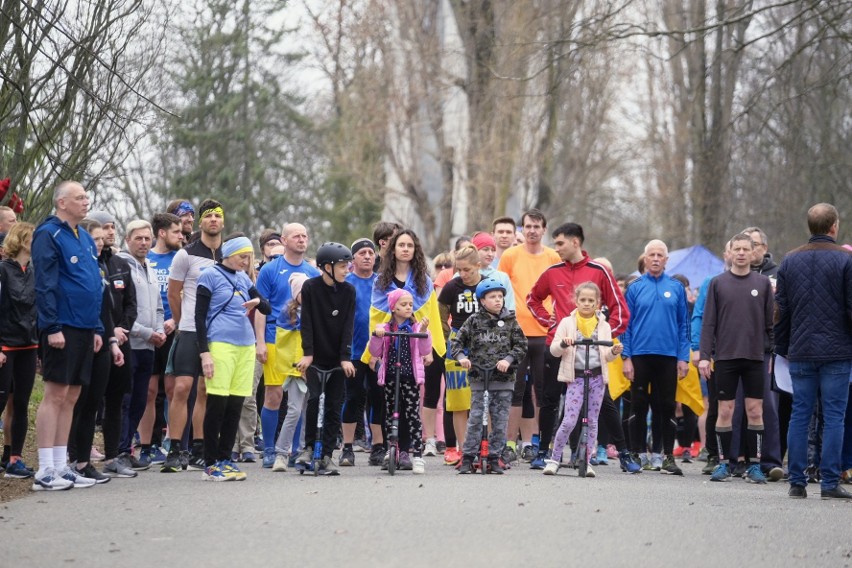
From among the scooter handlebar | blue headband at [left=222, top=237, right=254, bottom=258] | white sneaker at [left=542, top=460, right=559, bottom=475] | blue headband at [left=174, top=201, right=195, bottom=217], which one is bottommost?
white sneaker at [left=542, top=460, right=559, bottom=475]

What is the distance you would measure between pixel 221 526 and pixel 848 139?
31.3m

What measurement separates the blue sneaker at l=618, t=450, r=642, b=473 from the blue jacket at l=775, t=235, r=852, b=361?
2494mm

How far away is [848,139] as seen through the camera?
3684 cm

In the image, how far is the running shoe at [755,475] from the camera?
12703mm

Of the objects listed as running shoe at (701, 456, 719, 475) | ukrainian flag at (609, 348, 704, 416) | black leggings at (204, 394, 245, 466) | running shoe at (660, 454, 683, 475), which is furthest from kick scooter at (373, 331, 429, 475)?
ukrainian flag at (609, 348, 704, 416)

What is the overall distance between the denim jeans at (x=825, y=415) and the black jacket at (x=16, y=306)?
6.25 metres

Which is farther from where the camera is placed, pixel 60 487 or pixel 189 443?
pixel 189 443

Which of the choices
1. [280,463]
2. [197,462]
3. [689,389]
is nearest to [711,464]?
[689,389]

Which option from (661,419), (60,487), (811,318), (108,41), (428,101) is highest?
(428,101)

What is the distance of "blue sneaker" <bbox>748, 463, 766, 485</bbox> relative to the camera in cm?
1270

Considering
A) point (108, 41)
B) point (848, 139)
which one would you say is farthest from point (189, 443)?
point (848, 139)

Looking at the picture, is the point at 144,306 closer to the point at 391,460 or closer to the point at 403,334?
the point at 403,334

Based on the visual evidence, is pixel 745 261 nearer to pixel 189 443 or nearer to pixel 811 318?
pixel 811 318

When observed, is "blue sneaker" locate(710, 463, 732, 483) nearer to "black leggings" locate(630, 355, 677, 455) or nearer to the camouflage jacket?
"black leggings" locate(630, 355, 677, 455)
